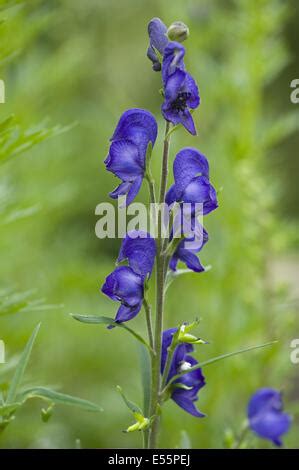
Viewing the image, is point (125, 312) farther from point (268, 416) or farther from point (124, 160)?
point (268, 416)

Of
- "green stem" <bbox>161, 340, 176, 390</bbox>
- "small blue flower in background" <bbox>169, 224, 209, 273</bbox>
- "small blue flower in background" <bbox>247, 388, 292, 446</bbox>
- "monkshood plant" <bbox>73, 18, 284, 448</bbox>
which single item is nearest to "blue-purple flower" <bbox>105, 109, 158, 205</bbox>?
"monkshood plant" <bbox>73, 18, 284, 448</bbox>

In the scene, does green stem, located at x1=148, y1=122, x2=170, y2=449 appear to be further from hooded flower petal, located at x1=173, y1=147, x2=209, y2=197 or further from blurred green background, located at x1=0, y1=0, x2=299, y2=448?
blurred green background, located at x1=0, y1=0, x2=299, y2=448

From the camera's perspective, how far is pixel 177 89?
0.99m

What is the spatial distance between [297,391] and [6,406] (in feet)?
9.68

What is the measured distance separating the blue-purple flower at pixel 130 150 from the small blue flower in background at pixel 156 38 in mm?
73

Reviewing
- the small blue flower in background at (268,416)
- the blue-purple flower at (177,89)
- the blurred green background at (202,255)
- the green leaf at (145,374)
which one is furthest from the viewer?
the blurred green background at (202,255)

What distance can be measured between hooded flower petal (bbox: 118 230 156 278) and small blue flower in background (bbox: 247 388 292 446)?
0.52m

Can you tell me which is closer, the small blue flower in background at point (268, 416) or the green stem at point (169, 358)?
the green stem at point (169, 358)

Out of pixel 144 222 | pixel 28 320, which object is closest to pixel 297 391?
pixel 28 320

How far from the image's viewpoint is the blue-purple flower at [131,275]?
1.04 metres

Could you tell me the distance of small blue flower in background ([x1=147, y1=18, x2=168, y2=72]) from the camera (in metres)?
1.04

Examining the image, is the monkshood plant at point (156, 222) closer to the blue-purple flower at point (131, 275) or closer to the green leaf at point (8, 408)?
the blue-purple flower at point (131, 275)

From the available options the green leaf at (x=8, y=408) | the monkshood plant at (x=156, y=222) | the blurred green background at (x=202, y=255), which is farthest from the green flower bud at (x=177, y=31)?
the blurred green background at (x=202, y=255)

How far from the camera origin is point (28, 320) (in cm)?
225
